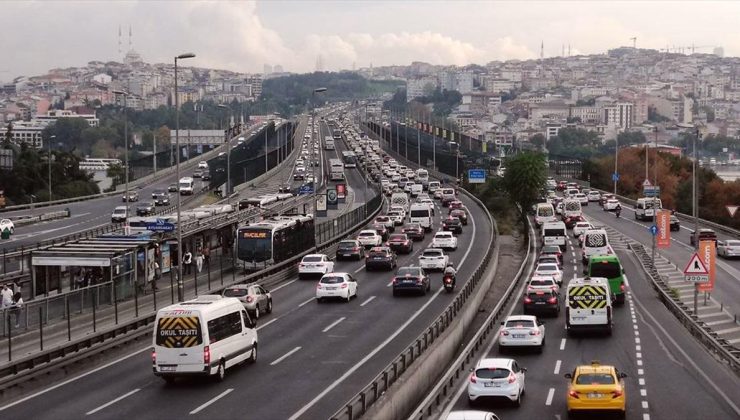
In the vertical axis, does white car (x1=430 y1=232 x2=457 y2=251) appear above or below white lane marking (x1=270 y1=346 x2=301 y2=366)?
below

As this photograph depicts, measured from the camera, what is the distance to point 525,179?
75.9m

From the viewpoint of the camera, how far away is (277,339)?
33344 mm

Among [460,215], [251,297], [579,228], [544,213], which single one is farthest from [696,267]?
[460,215]

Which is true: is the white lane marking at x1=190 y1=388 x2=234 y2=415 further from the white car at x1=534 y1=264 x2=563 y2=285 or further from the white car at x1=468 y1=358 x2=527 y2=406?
the white car at x1=534 y1=264 x2=563 y2=285

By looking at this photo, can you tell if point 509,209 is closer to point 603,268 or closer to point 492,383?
point 603,268

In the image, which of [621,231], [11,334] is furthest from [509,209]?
[11,334]

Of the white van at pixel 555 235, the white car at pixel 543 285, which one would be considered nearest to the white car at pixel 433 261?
the white car at pixel 543 285

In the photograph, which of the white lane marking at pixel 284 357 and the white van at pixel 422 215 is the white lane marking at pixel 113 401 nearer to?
the white lane marking at pixel 284 357

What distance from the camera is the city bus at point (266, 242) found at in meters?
49.6

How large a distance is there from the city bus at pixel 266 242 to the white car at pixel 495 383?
26286 millimetres

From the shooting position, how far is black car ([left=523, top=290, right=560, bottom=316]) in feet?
131

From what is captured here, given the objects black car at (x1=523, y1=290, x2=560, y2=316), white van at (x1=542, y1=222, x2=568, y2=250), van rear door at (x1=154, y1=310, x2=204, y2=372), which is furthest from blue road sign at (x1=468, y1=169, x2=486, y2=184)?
van rear door at (x1=154, y1=310, x2=204, y2=372)

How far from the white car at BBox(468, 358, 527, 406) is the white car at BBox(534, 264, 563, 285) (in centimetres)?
2364

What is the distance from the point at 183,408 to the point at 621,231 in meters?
62.4
